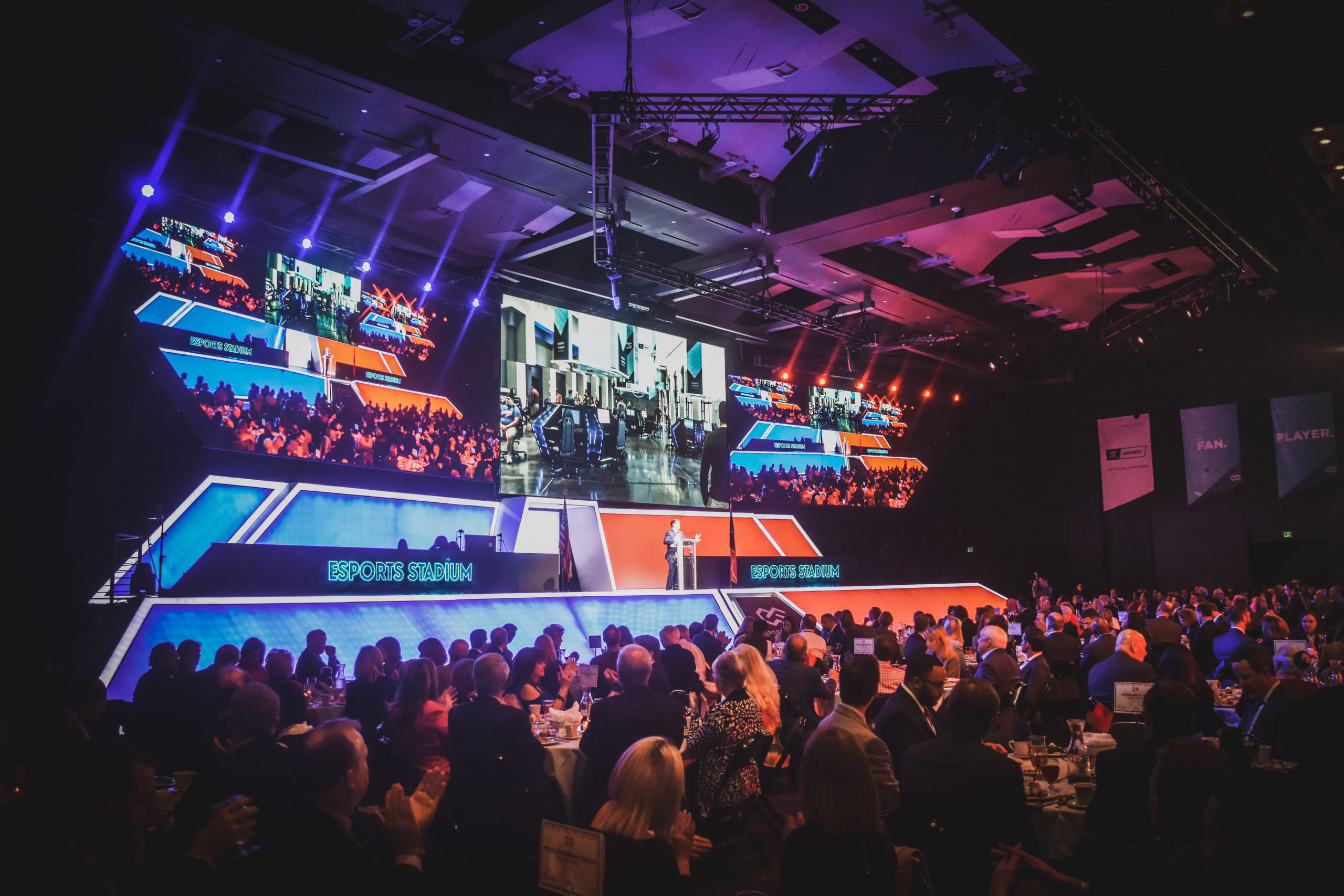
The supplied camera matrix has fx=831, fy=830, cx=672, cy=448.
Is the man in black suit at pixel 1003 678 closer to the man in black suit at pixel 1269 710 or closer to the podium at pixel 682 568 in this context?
the man in black suit at pixel 1269 710

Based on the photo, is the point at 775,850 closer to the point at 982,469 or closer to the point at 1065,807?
the point at 1065,807

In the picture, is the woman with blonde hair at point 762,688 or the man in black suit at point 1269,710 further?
the woman with blonde hair at point 762,688

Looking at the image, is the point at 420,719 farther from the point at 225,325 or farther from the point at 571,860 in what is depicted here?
the point at 225,325

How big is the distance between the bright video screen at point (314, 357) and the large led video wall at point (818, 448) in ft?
19.1

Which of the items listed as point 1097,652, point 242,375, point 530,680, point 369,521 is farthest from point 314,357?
point 1097,652

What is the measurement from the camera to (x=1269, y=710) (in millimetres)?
4406

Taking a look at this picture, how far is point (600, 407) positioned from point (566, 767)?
405 inches

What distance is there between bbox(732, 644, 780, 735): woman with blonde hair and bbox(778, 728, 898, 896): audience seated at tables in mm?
2195

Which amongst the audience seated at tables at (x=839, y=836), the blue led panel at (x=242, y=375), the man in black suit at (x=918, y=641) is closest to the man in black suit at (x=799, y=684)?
the man in black suit at (x=918, y=641)

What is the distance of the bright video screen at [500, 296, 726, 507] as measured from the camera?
13.4m

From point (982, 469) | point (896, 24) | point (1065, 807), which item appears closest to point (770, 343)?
point (982, 469)

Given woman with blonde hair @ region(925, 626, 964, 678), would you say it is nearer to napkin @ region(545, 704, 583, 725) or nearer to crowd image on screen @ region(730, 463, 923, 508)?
napkin @ region(545, 704, 583, 725)

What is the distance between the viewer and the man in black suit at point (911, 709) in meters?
3.78

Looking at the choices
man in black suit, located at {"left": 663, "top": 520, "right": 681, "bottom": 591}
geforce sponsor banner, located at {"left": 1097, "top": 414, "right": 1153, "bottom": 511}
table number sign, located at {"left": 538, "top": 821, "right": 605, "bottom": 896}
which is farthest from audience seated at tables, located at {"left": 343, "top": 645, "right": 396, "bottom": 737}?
geforce sponsor banner, located at {"left": 1097, "top": 414, "right": 1153, "bottom": 511}
